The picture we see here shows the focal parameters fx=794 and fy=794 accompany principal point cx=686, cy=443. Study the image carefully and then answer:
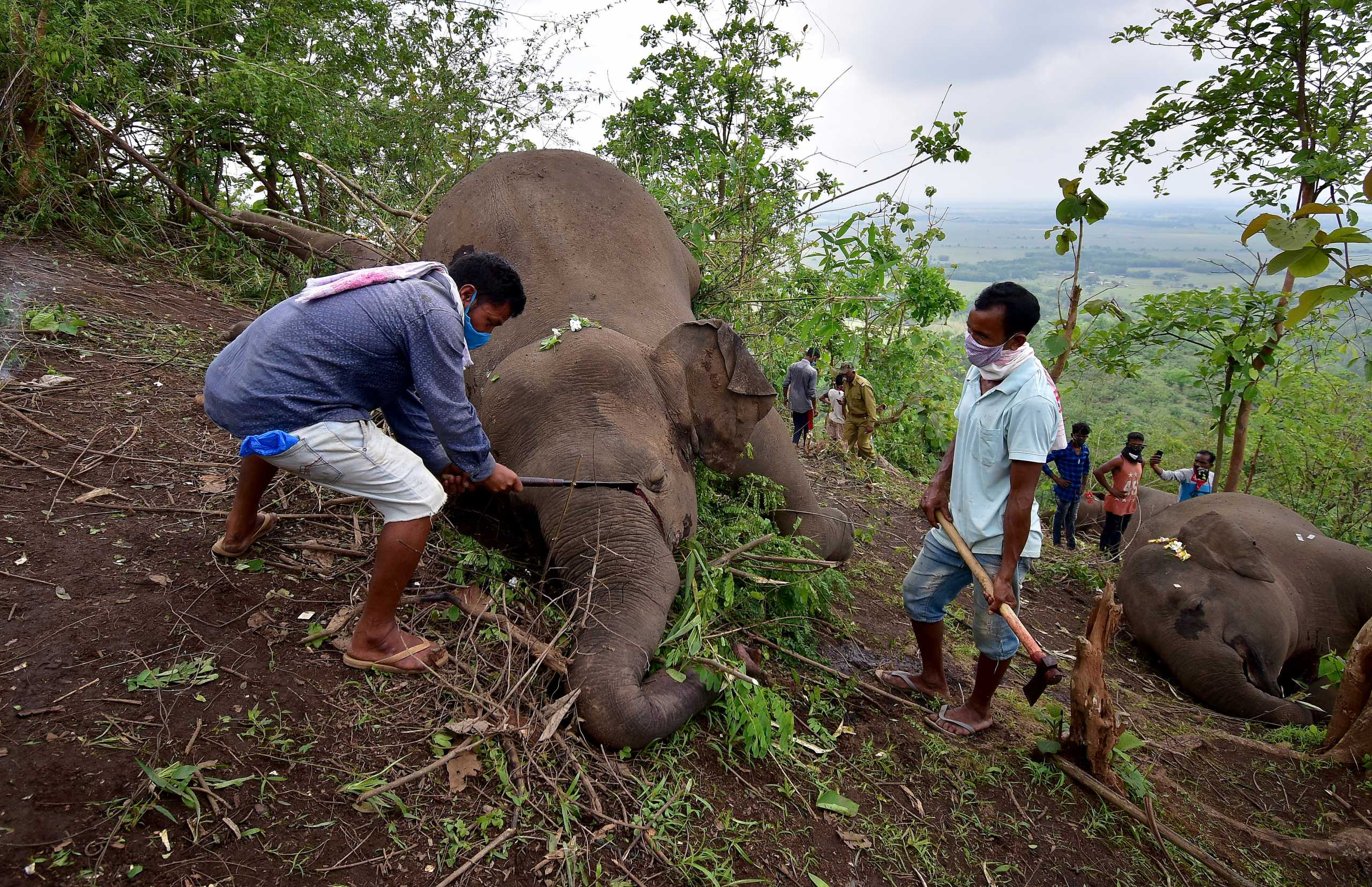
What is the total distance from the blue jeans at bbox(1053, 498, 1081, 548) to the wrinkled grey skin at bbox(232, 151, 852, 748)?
15.5ft

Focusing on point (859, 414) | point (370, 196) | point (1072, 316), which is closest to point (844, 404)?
point (859, 414)

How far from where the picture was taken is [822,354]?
10.3 meters

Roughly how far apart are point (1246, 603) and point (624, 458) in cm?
563

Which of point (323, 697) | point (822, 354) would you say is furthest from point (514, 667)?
point (822, 354)

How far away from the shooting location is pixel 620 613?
3393mm

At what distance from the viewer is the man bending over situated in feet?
9.40

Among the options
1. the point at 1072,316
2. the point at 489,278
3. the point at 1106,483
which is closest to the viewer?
the point at 489,278

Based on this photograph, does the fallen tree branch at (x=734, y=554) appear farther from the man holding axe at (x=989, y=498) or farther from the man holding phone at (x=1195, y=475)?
the man holding phone at (x=1195, y=475)

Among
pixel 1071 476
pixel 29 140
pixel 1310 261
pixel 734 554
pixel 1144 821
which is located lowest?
pixel 1144 821

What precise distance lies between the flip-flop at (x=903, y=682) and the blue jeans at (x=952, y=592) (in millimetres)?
359

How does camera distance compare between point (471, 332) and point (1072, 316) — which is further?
point (1072, 316)

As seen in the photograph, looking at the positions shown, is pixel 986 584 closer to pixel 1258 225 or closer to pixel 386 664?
pixel 1258 225

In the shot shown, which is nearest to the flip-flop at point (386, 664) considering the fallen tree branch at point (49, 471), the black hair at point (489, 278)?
the black hair at point (489, 278)

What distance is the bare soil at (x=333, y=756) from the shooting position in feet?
7.75
